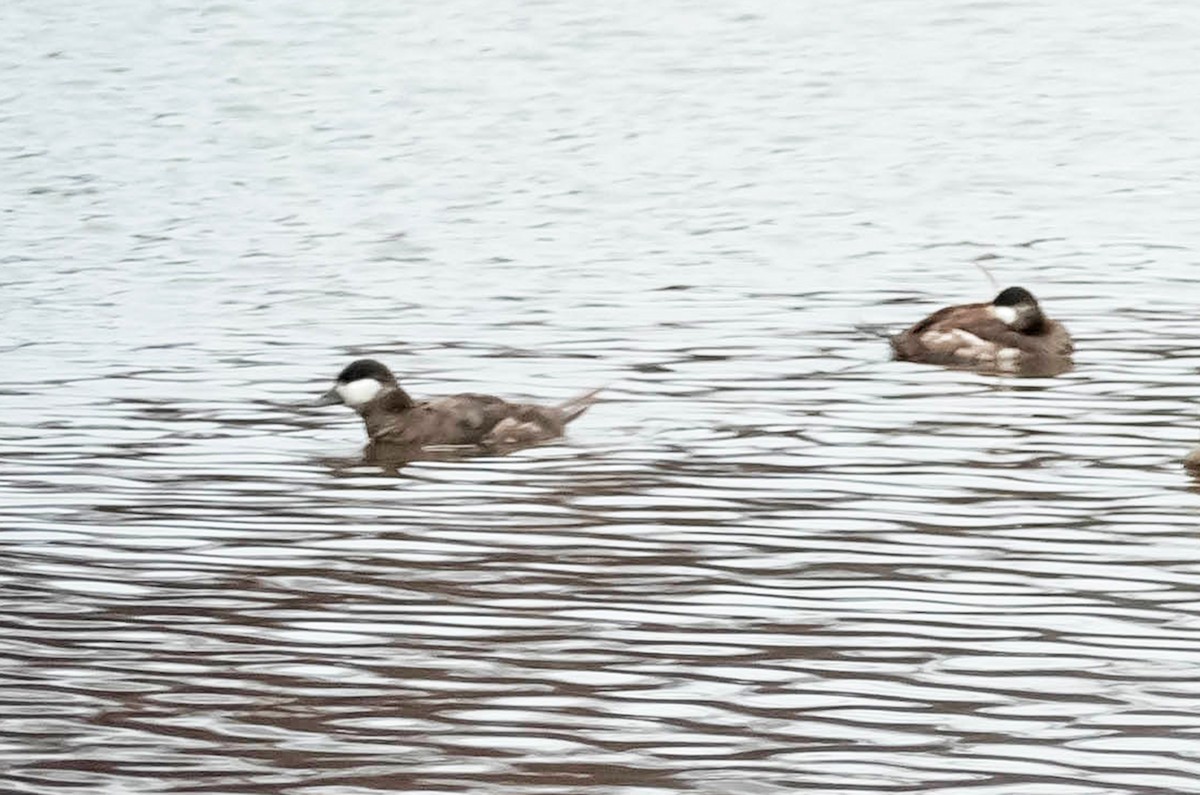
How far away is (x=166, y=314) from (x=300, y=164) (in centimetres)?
793

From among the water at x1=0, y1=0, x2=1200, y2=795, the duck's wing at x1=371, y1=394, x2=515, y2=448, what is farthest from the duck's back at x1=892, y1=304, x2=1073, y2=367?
the duck's wing at x1=371, y1=394, x2=515, y2=448

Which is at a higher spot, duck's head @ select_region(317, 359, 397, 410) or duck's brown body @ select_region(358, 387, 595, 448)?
duck's head @ select_region(317, 359, 397, 410)

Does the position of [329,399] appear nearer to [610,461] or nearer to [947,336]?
[610,461]

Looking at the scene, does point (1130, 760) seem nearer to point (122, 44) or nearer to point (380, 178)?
point (380, 178)

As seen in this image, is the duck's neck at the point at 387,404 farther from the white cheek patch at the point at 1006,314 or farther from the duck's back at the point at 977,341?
the white cheek patch at the point at 1006,314

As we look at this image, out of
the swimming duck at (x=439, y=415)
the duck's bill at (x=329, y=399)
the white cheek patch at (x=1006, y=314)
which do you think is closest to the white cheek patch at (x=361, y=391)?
the swimming duck at (x=439, y=415)

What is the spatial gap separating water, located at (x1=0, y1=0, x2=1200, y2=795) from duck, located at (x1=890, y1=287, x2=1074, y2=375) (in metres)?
0.19

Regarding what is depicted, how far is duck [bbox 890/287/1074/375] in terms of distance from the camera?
15539mm

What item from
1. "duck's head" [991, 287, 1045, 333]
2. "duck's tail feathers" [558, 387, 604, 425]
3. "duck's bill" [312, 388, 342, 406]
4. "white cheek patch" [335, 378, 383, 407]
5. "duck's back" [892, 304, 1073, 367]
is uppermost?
"white cheek patch" [335, 378, 383, 407]

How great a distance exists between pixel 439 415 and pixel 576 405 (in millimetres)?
665

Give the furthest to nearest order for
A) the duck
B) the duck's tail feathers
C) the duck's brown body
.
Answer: the duck → the duck's tail feathers → the duck's brown body

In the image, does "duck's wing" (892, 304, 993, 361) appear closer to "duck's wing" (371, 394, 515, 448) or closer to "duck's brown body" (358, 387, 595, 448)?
"duck's brown body" (358, 387, 595, 448)

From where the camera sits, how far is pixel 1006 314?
15734 mm

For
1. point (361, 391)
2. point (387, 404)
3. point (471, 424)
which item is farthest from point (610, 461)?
point (361, 391)
